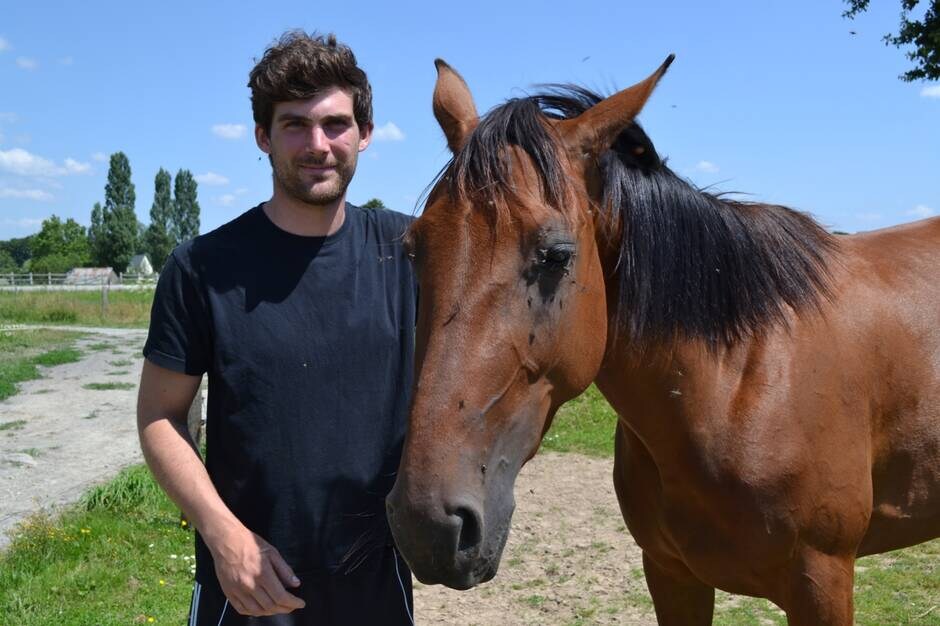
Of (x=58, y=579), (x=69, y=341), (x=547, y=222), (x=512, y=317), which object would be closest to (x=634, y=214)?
(x=547, y=222)

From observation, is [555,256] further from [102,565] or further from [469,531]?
[102,565]

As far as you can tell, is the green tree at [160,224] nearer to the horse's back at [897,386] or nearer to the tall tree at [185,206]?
the tall tree at [185,206]

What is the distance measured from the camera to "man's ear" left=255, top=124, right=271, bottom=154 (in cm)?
232

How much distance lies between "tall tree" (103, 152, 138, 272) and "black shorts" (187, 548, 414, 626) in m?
70.1

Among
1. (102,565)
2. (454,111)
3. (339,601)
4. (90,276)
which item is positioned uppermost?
(90,276)

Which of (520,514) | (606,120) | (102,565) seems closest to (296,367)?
(606,120)

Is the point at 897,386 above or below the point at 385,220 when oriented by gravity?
below

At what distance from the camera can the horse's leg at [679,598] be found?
9.90 ft

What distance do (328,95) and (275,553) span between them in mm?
1278

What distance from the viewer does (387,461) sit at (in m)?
2.30

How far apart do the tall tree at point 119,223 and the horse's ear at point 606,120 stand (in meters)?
70.5

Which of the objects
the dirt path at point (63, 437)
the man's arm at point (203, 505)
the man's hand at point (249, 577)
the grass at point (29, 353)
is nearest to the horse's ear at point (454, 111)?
the man's arm at point (203, 505)

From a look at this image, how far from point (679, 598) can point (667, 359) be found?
46.4 inches

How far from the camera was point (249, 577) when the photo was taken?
1.87 metres
